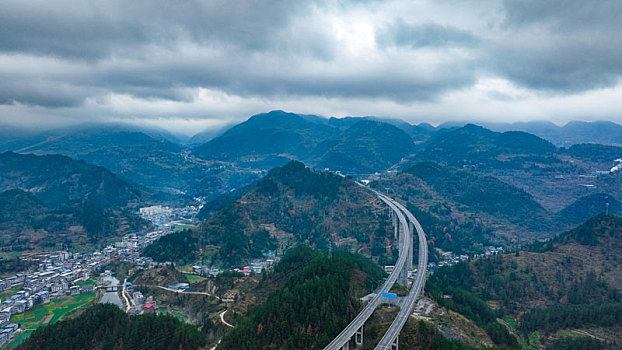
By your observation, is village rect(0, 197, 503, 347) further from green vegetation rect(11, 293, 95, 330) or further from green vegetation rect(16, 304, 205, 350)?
green vegetation rect(16, 304, 205, 350)

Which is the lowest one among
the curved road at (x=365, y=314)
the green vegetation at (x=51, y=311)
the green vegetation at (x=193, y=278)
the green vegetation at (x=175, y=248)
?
the green vegetation at (x=51, y=311)

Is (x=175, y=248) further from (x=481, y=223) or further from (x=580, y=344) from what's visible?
(x=481, y=223)

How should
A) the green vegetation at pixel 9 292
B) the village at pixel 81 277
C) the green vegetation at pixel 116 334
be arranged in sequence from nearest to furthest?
the green vegetation at pixel 116 334
the village at pixel 81 277
the green vegetation at pixel 9 292

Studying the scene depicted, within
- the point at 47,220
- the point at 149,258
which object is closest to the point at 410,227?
the point at 149,258

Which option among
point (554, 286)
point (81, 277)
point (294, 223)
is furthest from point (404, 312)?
point (81, 277)

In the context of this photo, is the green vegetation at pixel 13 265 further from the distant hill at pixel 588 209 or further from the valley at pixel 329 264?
the distant hill at pixel 588 209

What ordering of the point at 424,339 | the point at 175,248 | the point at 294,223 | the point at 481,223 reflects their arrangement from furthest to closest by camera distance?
the point at 481,223, the point at 294,223, the point at 175,248, the point at 424,339

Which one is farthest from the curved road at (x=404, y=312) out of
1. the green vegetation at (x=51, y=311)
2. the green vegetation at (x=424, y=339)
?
the green vegetation at (x=51, y=311)
